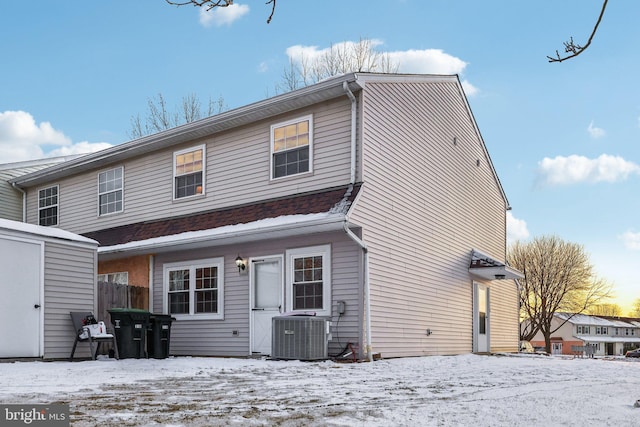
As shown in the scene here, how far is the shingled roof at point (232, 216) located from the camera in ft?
38.8

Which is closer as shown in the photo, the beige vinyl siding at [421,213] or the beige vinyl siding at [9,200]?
the beige vinyl siding at [421,213]

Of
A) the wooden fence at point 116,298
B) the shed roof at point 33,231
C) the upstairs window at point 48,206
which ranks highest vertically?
the upstairs window at point 48,206

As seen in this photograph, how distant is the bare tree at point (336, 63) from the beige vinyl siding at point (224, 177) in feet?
46.4

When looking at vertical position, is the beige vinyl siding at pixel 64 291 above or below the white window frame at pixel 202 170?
below

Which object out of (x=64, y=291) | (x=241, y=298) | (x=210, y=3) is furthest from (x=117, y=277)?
(x=210, y=3)

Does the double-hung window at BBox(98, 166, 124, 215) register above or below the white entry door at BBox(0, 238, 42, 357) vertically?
above

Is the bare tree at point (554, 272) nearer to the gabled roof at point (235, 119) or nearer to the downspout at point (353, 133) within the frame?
the gabled roof at point (235, 119)

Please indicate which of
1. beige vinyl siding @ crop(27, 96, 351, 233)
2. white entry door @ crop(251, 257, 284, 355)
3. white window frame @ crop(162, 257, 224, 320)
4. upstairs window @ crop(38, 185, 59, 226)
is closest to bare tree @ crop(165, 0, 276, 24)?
beige vinyl siding @ crop(27, 96, 351, 233)

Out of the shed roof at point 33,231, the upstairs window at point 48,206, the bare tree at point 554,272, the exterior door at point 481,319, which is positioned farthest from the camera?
the bare tree at point 554,272

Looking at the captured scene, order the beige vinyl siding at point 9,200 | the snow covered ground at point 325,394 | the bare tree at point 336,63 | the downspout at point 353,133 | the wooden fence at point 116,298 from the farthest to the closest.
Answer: the bare tree at point 336,63, the beige vinyl siding at point 9,200, the wooden fence at point 116,298, the downspout at point 353,133, the snow covered ground at point 325,394

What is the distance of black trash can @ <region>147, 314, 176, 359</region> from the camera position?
39.8 feet

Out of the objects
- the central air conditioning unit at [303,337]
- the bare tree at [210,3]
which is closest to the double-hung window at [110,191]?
the central air conditioning unit at [303,337]

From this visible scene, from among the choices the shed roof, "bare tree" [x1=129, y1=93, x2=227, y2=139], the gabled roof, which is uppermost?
"bare tree" [x1=129, y1=93, x2=227, y2=139]

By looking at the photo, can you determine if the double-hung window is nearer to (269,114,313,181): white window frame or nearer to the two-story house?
the two-story house
